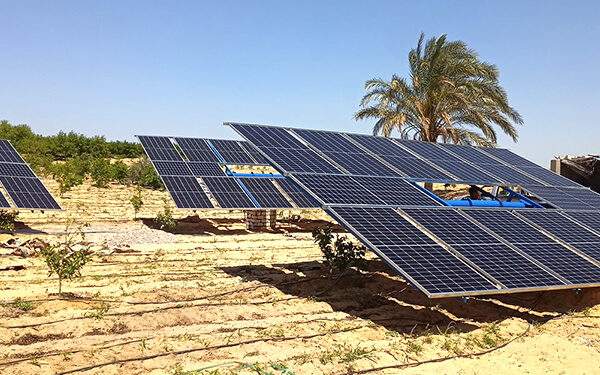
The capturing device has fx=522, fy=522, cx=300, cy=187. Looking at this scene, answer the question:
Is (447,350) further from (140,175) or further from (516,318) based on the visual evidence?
(140,175)

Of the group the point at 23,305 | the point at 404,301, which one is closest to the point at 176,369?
the point at 23,305

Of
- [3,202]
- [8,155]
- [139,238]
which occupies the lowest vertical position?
[139,238]

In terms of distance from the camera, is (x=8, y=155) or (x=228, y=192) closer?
(x=228, y=192)

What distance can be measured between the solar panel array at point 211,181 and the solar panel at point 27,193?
1.34m

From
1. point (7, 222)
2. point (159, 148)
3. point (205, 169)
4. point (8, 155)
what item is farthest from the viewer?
point (159, 148)

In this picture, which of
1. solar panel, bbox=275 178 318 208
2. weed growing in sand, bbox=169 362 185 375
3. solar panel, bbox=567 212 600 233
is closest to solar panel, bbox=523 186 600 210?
solar panel, bbox=567 212 600 233

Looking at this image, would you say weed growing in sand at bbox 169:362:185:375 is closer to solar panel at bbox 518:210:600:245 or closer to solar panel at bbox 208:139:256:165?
solar panel at bbox 518:210:600:245

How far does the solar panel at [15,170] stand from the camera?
19781mm

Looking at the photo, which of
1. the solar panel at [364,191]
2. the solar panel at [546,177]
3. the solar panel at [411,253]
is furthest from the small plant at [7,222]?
the solar panel at [546,177]

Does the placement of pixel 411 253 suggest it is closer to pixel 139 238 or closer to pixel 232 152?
pixel 139 238

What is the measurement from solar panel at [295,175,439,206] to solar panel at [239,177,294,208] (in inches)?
343

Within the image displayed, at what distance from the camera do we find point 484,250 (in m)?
9.94

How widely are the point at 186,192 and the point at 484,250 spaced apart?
13.5 metres

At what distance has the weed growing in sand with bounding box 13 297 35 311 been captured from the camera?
9492 mm
